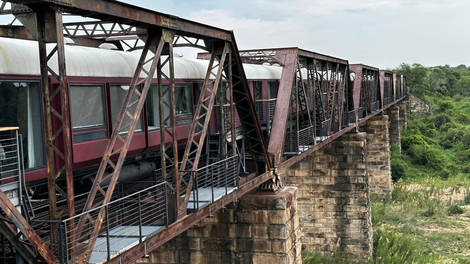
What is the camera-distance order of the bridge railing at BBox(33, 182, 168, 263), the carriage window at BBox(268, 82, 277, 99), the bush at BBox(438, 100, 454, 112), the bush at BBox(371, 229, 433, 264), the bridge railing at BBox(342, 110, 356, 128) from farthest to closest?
the bush at BBox(438, 100, 454, 112) → the bridge railing at BBox(342, 110, 356, 128) → the bush at BBox(371, 229, 433, 264) → the carriage window at BBox(268, 82, 277, 99) → the bridge railing at BBox(33, 182, 168, 263)

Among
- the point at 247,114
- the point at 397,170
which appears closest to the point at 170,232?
the point at 247,114

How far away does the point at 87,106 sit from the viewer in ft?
26.0

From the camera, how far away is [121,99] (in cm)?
884

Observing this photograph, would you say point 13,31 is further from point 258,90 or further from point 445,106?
point 445,106

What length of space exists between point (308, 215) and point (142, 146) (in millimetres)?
16371

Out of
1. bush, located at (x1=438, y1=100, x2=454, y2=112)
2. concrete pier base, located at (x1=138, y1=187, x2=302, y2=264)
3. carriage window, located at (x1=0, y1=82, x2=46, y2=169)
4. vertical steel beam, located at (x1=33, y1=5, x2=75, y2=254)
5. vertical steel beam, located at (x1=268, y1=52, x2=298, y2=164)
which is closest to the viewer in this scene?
vertical steel beam, located at (x1=33, y1=5, x2=75, y2=254)

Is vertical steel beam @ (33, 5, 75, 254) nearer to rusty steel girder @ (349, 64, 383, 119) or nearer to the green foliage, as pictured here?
the green foliage

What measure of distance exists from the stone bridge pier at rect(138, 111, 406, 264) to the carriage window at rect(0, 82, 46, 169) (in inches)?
84.8

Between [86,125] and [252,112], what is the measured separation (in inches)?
162

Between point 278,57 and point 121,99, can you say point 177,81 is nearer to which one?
point 121,99

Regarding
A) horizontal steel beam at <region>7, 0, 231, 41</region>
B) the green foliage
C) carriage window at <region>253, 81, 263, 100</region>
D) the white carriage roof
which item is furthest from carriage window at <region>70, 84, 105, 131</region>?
the green foliage

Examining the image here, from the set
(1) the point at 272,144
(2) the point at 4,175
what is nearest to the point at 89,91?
(2) the point at 4,175

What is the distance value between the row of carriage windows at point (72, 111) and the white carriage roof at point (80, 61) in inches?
7.9

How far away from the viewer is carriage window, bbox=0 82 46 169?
6367 millimetres
